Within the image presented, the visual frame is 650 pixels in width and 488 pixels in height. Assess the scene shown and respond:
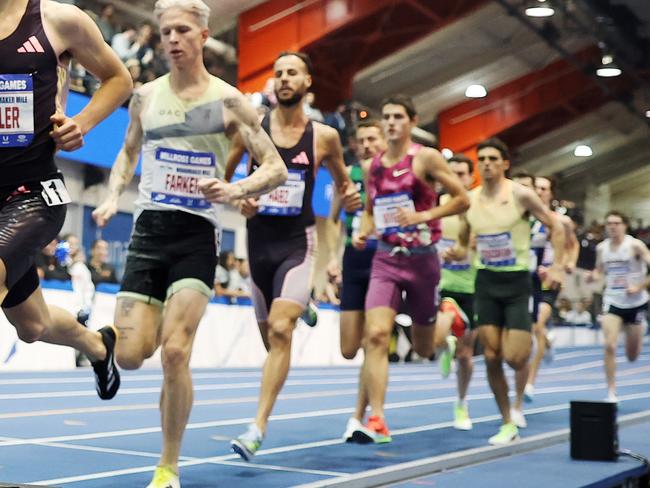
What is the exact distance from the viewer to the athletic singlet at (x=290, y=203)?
6.94 metres

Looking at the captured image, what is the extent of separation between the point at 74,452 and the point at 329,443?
1.73 m

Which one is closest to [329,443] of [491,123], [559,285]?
[559,285]

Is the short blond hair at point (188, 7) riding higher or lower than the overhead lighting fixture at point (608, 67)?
lower

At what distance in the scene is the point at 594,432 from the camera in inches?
277

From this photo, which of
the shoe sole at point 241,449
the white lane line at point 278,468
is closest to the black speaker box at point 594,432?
the white lane line at point 278,468

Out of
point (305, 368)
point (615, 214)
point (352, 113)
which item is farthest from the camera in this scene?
point (352, 113)

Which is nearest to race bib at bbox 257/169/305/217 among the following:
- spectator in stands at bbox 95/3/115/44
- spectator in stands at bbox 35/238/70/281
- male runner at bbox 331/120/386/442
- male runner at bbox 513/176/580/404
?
male runner at bbox 331/120/386/442

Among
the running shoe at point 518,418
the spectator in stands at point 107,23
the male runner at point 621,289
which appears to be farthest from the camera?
the spectator in stands at point 107,23

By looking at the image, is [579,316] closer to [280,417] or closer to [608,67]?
[608,67]

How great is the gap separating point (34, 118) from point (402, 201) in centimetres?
378

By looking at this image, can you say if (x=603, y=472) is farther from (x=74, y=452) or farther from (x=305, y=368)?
(x=305, y=368)

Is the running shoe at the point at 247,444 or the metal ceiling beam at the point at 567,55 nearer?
the running shoe at the point at 247,444

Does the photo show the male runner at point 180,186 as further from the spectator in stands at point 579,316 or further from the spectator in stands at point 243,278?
the spectator in stands at point 579,316

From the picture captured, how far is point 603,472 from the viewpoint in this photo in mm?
6527
